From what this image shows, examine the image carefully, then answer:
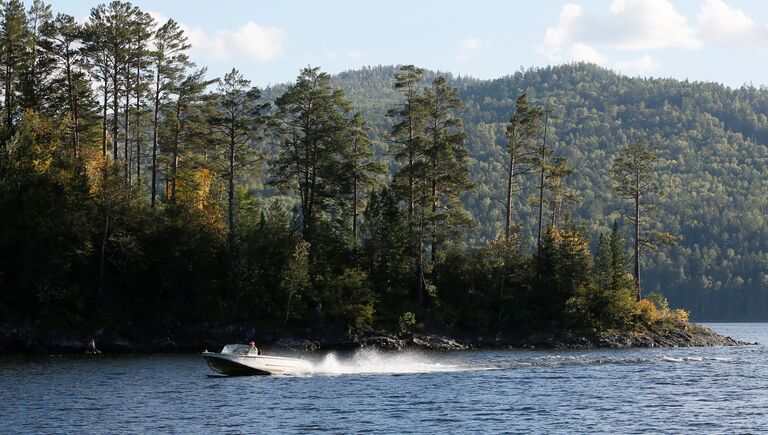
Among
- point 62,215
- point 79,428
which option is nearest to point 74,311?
point 62,215

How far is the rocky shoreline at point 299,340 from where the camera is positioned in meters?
70.3

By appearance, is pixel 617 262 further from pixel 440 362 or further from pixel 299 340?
pixel 299 340

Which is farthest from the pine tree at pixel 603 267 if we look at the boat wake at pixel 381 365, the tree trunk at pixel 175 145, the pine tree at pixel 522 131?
the tree trunk at pixel 175 145

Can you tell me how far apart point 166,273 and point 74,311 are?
26.9ft

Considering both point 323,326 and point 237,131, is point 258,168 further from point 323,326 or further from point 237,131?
point 323,326

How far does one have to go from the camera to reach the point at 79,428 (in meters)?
36.0

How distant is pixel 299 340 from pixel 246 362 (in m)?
21.9

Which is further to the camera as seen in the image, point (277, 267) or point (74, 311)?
point (277, 267)

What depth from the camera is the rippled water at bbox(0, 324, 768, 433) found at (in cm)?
3741

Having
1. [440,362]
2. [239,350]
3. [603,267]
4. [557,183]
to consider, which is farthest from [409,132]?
[239,350]

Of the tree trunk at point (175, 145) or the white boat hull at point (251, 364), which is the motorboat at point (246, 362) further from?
the tree trunk at point (175, 145)

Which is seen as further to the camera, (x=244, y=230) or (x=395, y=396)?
(x=244, y=230)

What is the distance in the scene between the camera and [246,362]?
56.0 meters

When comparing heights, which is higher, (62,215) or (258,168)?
(258,168)
